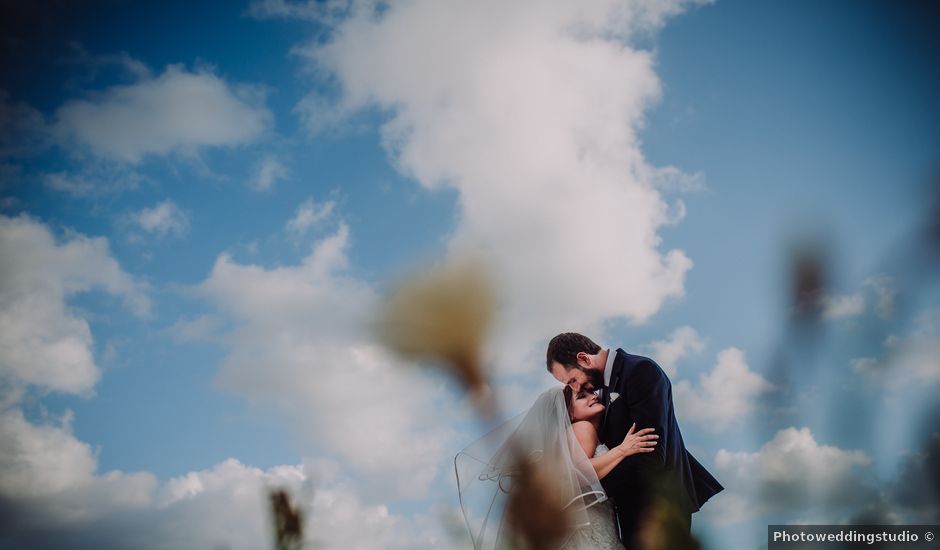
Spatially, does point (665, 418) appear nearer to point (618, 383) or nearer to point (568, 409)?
point (618, 383)

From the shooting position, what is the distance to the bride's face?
6.70 metres

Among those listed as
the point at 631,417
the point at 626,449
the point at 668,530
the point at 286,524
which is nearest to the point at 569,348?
the point at 631,417

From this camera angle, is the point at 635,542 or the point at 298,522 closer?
the point at 298,522

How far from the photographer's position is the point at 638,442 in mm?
5809

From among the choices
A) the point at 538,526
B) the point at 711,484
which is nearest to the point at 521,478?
the point at 538,526

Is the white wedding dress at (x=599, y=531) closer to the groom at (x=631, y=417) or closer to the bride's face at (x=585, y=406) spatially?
the groom at (x=631, y=417)

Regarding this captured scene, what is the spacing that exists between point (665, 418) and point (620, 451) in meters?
0.59

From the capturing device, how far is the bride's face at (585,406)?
264 inches

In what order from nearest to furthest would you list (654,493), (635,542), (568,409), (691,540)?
(691,540) → (654,493) → (635,542) → (568,409)

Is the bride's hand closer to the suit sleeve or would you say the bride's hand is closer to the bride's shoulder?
the suit sleeve


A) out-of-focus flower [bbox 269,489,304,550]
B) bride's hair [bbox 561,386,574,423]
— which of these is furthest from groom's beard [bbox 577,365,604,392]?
out-of-focus flower [bbox 269,489,304,550]

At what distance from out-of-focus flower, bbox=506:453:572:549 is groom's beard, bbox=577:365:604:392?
494 centimetres

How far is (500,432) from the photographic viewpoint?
6238 millimetres

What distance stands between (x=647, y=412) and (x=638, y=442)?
0.34 metres
